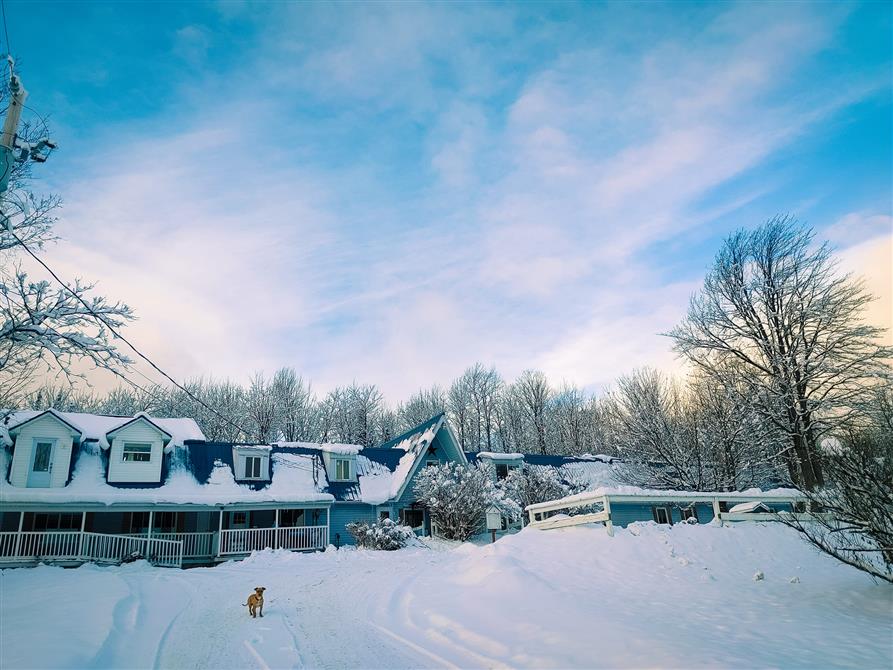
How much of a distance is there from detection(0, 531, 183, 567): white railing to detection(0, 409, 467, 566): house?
0.05 m

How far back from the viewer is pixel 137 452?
25.4m

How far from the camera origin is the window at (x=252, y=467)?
27.7 meters

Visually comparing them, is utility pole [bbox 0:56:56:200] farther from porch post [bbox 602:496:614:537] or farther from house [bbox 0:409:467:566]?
house [bbox 0:409:467:566]

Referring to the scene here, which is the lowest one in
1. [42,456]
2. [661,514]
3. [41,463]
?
[661,514]

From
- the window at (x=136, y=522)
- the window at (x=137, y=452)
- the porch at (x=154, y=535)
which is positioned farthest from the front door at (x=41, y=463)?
the window at (x=136, y=522)

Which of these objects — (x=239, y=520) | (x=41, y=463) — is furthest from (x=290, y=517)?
(x=41, y=463)

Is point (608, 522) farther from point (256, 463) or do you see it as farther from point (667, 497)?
point (256, 463)

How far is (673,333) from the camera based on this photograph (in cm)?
2856

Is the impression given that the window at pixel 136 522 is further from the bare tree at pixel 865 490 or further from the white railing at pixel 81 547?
the bare tree at pixel 865 490

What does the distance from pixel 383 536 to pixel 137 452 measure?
42.6 feet

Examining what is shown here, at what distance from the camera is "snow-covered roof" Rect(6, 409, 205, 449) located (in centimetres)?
2400

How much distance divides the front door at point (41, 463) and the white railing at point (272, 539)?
26.8 feet

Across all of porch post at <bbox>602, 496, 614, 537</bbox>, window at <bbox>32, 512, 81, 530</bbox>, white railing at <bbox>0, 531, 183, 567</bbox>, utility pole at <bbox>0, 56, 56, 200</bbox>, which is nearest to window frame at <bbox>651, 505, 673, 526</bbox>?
porch post at <bbox>602, 496, 614, 537</bbox>

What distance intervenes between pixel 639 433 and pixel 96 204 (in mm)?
27588
